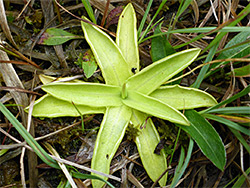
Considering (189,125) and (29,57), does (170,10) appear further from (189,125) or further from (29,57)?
(29,57)

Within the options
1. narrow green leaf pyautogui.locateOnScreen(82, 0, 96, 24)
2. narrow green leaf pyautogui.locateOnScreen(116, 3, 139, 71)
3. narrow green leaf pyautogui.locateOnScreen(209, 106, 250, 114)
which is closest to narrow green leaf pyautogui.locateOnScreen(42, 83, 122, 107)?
narrow green leaf pyautogui.locateOnScreen(116, 3, 139, 71)

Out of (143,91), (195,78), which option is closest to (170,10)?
(195,78)

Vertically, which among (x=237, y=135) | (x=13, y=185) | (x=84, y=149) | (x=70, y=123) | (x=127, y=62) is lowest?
(x=13, y=185)

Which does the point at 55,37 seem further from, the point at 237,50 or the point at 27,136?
the point at 237,50

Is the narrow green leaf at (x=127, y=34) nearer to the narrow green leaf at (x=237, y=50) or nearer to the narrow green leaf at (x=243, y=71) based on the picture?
the narrow green leaf at (x=237, y=50)

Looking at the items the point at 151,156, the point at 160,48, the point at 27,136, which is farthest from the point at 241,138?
the point at 27,136

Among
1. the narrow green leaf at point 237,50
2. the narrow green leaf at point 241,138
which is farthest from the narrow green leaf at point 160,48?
the narrow green leaf at point 241,138
